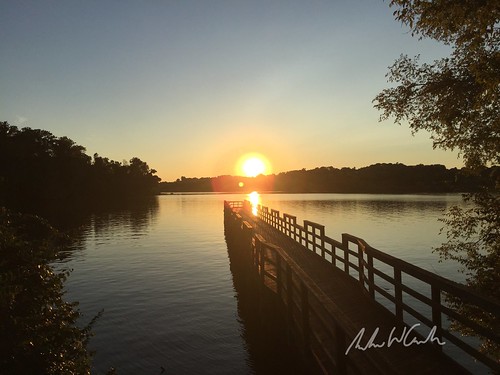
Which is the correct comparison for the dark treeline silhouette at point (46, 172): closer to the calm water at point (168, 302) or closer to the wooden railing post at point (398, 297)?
the calm water at point (168, 302)

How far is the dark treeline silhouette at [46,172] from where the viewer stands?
3302 inches

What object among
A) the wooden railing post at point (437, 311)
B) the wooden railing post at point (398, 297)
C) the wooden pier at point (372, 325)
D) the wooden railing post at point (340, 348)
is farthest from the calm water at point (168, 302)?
the wooden railing post at point (340, 348)

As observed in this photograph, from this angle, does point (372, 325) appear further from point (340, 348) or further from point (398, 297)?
point (340, 348)

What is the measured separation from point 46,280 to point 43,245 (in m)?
0.75

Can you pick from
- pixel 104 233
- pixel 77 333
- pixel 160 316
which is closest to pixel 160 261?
pixel 160 316

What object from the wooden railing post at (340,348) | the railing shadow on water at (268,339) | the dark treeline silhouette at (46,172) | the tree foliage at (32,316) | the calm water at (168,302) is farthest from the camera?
the dark treeline silhouette at (46,172)

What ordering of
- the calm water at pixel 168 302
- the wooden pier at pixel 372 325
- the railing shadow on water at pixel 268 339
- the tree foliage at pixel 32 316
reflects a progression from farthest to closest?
1. the calm water at pixel 168 302
2. the railing shadow on water at pixel 268 339
3. the tree foliage at pixel 32 316
4. the wooden pier at pixel 372 325

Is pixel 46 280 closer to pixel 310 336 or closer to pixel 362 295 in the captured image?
pixel 310 336

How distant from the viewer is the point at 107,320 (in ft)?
53.9

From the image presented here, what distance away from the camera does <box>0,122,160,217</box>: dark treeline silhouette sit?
3302 inches

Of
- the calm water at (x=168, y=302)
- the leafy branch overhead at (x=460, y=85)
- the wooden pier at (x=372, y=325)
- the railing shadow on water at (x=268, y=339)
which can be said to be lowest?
the calm water at (x=168, y=302)

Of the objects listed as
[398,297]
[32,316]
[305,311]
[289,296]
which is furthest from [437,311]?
[32,316]

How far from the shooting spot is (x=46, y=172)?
318 feet

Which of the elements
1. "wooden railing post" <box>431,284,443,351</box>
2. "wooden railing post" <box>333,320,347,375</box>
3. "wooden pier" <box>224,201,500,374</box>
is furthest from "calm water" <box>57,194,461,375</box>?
"wooden railing post" <box>333,320,347,375</box>
